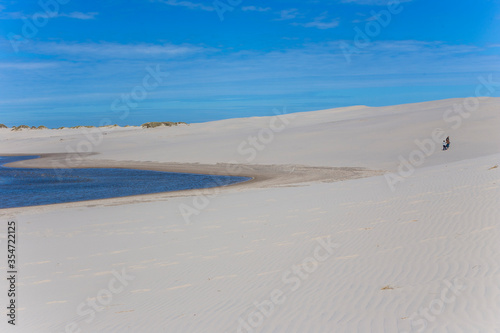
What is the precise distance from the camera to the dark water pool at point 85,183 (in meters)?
19.5

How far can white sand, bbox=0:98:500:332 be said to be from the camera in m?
5.43

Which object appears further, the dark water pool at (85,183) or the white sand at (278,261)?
the dark water pool at (85,183)

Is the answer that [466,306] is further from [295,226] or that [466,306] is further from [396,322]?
[295,226]

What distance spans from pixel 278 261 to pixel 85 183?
19.0m

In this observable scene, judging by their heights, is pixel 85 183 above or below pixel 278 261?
above

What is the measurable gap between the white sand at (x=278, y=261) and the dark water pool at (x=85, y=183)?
2996 millimetres

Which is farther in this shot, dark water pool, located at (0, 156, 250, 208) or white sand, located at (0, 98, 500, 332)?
dark water pool, located at (0, 156, 250, 208)

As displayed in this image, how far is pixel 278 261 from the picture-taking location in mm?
8062

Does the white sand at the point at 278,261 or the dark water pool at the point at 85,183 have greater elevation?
the dark water pool at the point at 85,183

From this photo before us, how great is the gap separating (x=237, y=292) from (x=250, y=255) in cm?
196

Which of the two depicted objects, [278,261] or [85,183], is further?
[85,183]

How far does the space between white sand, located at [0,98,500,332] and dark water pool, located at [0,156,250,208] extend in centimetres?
300

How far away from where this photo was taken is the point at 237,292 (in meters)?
6.70

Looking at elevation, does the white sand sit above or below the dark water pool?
below
